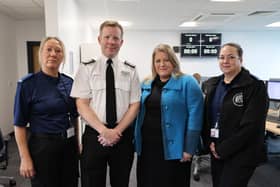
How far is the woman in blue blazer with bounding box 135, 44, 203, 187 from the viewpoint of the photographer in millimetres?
1854

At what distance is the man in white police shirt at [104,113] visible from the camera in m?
1.64

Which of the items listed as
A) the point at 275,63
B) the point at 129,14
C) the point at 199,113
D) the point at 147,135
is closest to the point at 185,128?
the point at 199,113

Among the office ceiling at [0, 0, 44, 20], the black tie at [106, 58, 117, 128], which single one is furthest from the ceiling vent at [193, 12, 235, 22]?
the black tie at [106, 58, 117, 128]

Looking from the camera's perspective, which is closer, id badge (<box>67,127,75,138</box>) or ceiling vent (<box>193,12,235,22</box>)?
id badge (<box>67,127,75,138</box>)

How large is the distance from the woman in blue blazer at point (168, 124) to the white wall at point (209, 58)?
597 centimetres

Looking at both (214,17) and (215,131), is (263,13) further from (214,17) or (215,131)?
(215,131)

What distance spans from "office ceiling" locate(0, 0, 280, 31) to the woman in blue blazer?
251 cm

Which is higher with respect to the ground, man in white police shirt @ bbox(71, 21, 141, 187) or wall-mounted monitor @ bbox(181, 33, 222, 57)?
wall-mounted monitor @ bbox(181, 33, 222, 57)

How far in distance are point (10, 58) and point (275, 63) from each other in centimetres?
757

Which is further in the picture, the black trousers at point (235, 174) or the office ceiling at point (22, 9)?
the office ceiling at point (22, 9)

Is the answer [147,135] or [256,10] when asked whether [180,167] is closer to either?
[147,135]

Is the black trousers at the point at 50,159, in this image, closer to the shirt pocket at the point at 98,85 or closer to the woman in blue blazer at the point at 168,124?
the shirt pocket at the point at 98,85

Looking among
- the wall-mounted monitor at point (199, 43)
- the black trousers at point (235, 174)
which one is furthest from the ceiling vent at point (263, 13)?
the black trousers at point (235, 174)

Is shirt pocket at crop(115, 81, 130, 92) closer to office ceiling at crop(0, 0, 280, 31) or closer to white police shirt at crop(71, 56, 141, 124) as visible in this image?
white police shirt at crop(71, 56, 141, 124)
